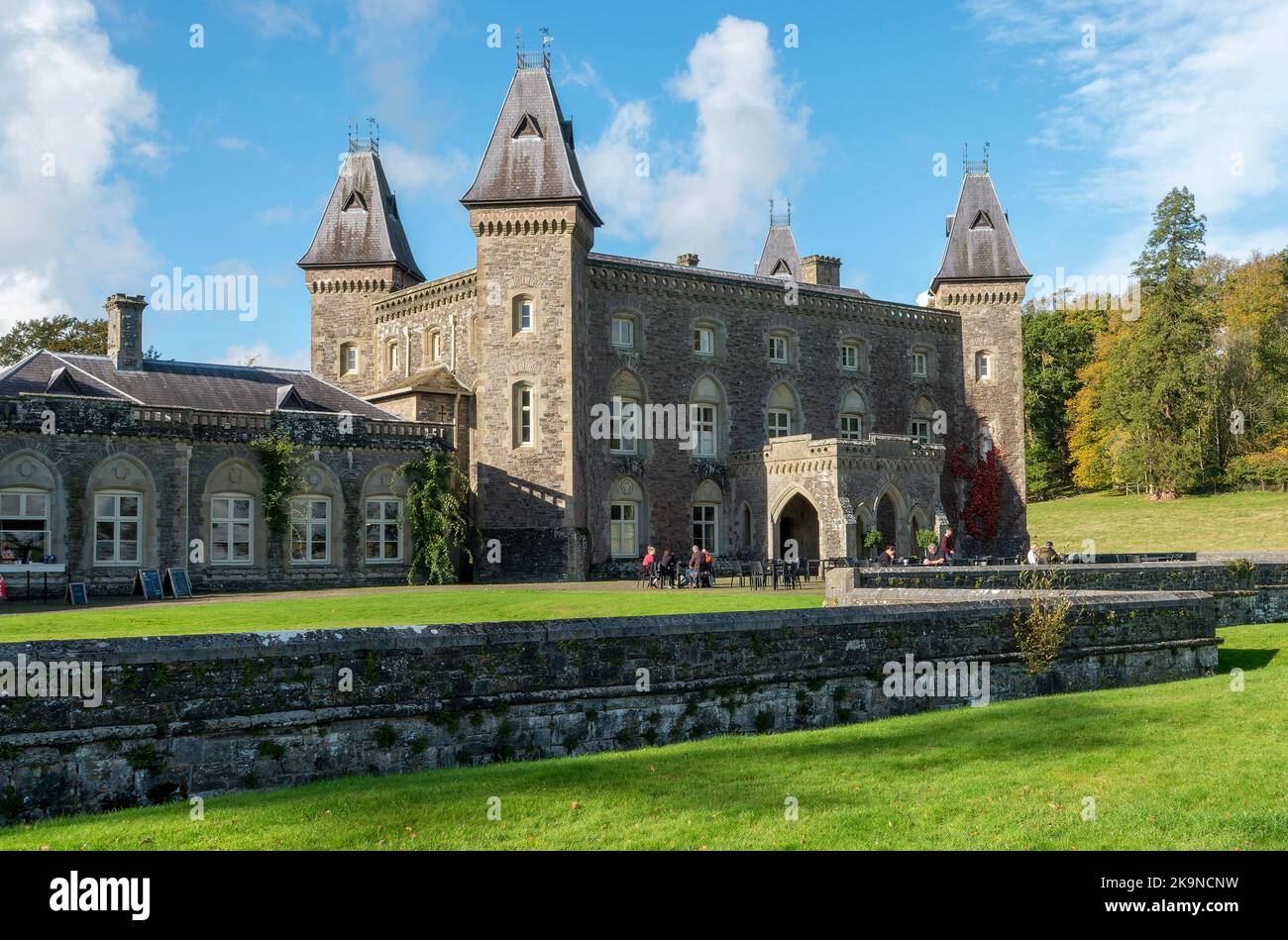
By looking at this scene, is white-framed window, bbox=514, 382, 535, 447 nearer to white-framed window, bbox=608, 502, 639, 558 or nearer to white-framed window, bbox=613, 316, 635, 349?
white-framed window, bbox=608, 502, 639, 558

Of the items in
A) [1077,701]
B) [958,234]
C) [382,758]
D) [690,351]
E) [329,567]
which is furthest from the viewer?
[958,234]

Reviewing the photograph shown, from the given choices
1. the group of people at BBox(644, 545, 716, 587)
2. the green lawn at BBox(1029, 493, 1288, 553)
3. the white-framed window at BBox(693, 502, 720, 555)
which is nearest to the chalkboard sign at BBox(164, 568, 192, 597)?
the group of people at BBox(644, 545, 716, 587)

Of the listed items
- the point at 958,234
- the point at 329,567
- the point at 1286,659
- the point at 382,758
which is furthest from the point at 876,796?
the point at 958,234

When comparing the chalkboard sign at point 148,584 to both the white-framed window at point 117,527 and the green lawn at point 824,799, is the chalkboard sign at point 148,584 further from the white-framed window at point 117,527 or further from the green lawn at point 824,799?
the green lawn at point 824,799

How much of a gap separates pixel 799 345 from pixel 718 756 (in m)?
33.6

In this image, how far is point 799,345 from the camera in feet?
140

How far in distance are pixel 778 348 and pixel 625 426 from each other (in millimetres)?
7814

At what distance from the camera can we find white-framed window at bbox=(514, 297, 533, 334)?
1383 inches

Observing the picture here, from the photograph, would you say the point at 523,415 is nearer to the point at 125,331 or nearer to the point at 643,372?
the point at 643,372

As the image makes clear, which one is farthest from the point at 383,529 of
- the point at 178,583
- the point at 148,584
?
the point at 148,584

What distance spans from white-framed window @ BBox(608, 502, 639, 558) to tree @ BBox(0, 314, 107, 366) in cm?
2367

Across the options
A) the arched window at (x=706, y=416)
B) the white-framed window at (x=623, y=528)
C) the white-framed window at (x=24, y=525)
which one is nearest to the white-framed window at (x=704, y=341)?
the arched window at (x=706, y=416)

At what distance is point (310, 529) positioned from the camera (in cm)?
3106
